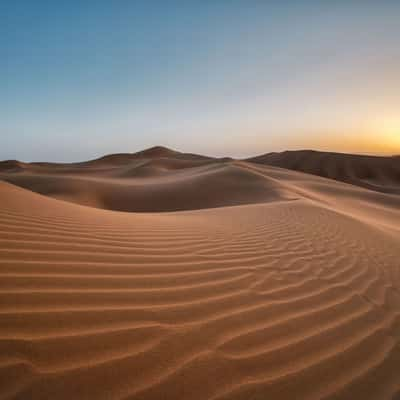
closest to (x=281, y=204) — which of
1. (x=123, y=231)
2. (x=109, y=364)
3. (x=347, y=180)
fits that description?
(x=123, y=231)

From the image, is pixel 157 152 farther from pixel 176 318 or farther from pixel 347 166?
pixel 176 318

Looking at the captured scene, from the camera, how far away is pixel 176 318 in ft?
5.87

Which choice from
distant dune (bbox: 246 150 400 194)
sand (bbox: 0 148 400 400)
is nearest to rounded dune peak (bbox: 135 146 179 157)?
distant dune (bbox: 246 150 400 194)

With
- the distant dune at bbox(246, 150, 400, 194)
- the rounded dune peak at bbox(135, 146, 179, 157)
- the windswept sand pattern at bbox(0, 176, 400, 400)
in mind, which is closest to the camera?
the windswept sand pattern at bbox(0, 176, 400, 400)

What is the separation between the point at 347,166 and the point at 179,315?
4803 centimetres

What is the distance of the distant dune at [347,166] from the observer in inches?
1567

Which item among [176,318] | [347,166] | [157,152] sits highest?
[157,152]

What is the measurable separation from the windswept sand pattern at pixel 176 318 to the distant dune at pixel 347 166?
3833 cm

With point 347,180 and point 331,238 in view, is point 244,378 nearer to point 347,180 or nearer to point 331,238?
point 331,238

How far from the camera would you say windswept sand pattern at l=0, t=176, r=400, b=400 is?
4.38ft

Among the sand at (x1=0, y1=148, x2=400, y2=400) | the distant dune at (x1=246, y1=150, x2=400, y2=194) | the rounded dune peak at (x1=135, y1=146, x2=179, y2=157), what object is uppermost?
the rounded dune peak at (x1=135, y1=146, x2=179, y2=157)

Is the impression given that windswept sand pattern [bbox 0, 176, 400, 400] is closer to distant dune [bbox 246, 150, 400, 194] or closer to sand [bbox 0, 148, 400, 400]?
sand [bbox 0, 148, 400, 400]

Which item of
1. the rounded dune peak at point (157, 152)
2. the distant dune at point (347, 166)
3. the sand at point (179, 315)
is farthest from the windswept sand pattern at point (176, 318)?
the rounded dune peak at point (157, 152)

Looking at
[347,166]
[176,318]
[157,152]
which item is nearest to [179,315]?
[176,318]
